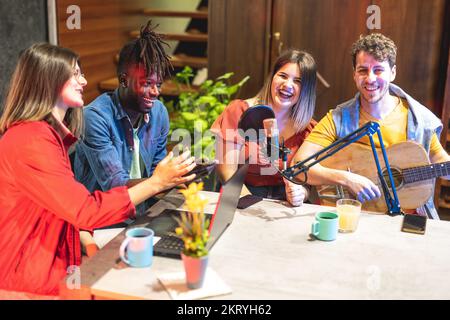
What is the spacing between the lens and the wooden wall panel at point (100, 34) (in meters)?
4.46

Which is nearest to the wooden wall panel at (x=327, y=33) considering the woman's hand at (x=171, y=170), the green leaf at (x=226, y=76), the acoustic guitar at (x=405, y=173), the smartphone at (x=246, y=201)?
the green leaf at (x=226, y=76)

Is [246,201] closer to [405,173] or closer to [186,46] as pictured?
[405,173]

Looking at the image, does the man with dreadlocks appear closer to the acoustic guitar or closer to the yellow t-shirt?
the yellow t-shirt

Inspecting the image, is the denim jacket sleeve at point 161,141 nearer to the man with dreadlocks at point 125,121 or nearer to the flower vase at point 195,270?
the man with dreadlocks at point 125,121

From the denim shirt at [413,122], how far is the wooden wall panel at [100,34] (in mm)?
2277

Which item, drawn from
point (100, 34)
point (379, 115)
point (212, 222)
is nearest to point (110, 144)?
point (212, 222)

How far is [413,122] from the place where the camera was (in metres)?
2.62

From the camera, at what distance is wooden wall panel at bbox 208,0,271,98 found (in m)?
4.07

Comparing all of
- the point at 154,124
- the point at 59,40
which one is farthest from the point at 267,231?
the point at 59,40

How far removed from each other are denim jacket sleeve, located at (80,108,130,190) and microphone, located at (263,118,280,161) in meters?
0.63

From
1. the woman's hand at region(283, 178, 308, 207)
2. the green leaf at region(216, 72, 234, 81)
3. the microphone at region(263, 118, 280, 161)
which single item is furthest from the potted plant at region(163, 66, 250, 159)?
the microphone at region(263, 118, 280, 161)

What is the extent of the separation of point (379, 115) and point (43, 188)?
1.58m

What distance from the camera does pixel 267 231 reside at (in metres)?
1.98
